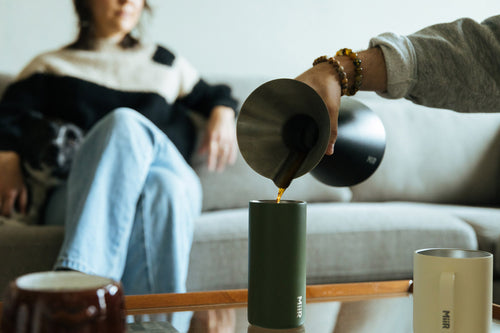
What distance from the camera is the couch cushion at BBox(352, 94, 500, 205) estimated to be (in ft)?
7.27

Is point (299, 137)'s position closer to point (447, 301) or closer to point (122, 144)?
point (447, 301)

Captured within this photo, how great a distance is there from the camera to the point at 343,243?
1.63 meters

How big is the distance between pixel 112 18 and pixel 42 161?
693 millimetres

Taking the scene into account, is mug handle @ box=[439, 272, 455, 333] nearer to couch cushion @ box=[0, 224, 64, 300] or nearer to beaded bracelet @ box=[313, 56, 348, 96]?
beaded bracelet @ box=[313, 56, 348, 96]

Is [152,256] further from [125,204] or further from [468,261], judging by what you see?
[468,261]

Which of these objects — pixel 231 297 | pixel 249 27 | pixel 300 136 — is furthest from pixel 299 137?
pixel 249 27

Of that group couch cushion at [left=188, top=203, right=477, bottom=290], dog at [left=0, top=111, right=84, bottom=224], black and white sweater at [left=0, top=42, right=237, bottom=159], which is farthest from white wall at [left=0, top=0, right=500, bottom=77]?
couch cushion at [left=188, top=203, right=477, bottom=290]

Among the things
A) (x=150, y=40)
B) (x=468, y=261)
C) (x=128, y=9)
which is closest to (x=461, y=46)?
(x=468, y=261)

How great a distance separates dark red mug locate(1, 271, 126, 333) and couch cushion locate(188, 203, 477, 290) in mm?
1132

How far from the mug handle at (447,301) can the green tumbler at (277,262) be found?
154 mm

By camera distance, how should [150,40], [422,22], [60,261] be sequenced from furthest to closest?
[422,22] < [150,40] < [60,261]

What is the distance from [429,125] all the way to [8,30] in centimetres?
172

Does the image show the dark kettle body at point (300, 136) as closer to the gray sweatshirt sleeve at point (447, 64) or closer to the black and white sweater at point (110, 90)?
the gray sweatshirt sleeve at point (447, 64)

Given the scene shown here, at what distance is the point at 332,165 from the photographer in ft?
2.77
